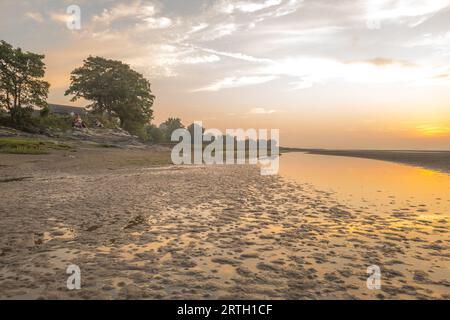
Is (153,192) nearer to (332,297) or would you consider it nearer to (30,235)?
(30,235)

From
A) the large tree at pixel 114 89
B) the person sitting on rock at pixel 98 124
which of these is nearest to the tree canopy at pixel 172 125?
the large tree at pixel 114 89

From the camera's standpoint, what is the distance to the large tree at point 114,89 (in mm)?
73500

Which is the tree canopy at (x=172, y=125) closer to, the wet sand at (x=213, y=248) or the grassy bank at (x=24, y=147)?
the grassy bank at (x=24, y=147)

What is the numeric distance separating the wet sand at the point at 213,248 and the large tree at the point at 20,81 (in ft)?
158

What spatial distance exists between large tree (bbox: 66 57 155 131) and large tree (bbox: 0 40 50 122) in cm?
1823

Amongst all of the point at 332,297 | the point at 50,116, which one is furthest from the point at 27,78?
the point at 332,297

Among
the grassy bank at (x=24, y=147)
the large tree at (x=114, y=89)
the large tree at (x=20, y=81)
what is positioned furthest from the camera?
the large tree at (x=114, y=89)

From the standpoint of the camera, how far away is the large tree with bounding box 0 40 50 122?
174 feet

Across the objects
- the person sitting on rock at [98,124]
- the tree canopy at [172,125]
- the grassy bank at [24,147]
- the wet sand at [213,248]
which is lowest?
the wet sand at [213,248]

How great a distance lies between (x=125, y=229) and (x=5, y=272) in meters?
3.64

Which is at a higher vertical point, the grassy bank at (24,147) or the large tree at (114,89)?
the large tree at (114,89)

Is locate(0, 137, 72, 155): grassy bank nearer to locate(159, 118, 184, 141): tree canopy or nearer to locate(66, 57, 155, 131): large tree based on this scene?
locate(66, 57, 155, 131): large tree

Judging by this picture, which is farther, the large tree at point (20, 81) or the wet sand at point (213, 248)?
the large tree at point (20, 81)

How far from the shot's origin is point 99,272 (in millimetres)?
6258
